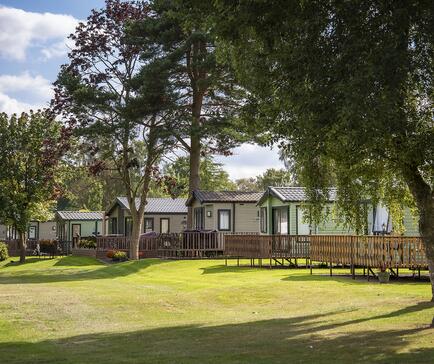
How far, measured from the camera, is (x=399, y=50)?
30.9 feet

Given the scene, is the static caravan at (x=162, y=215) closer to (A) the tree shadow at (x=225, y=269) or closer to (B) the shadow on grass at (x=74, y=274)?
(B) the shadow on grass at (x=74, y=274)

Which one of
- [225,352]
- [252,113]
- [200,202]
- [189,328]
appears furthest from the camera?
[200,202]

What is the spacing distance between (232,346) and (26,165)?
34.3 m

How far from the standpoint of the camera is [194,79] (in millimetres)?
37469

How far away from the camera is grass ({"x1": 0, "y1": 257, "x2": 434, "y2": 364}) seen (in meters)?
10.3

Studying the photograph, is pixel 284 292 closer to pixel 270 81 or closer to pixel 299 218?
pixel 270 81

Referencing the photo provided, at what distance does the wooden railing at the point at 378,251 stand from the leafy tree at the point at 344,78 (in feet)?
25.3

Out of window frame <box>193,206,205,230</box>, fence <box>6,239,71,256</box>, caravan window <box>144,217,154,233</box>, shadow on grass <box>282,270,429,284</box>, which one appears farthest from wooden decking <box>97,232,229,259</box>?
shadow on grass <box>282,270,429,284</box>

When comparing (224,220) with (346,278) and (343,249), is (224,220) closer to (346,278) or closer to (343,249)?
(343,249)

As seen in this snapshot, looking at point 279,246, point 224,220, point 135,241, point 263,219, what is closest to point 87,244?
point 135,241

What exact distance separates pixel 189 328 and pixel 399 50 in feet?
23.1

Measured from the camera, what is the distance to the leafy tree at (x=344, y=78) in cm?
936

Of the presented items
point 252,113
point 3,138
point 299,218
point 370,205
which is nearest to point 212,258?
point 299,218

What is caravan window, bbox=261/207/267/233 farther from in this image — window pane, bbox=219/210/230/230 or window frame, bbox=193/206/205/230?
window frame, bbox=193/206/205/230
